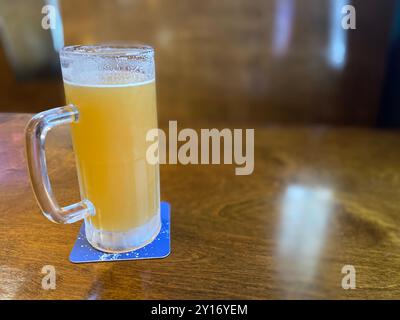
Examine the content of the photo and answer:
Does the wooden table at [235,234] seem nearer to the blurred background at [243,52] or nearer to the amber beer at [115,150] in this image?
the amber beer at [115,150]

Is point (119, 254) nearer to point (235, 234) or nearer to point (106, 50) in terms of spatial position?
point (235, 234)

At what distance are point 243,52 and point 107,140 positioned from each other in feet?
6.53

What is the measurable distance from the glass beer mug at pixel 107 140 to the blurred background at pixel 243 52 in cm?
178

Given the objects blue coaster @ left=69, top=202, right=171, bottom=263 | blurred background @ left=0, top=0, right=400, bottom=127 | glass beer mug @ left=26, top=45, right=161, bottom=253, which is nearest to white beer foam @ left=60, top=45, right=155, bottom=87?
glass beer mug @ left=26, top=45, right=161, bottom=253

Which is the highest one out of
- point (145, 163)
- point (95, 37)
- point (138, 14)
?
point (138, 14)

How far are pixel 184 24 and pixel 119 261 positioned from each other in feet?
6.81

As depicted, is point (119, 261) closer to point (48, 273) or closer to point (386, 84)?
point (48, 273)

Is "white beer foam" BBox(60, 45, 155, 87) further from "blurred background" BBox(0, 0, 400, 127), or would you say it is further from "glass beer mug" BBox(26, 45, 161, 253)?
"blurred background" BBox(0, 0, 400, 127)

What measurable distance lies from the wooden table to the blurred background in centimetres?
151

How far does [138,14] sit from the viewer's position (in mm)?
2229

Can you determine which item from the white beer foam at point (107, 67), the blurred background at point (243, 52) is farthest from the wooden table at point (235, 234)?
the blurred background at point (243, 52)

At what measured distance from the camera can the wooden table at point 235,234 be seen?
1.21 feet

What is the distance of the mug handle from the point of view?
355mm
